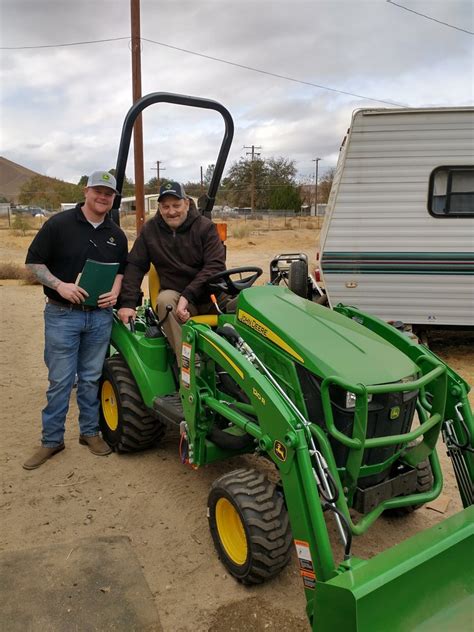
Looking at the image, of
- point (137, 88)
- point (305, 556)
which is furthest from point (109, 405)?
point (137, 88)

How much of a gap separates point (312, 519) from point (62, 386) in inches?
89.3

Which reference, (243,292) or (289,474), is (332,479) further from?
(243,292)

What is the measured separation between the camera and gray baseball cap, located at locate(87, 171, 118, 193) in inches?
147

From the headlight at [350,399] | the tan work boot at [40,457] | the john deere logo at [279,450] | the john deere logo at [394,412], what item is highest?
the headlight at [350,399]

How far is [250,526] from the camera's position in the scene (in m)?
2.57

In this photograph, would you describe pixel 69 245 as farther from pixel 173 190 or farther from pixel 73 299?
pixel 173 190

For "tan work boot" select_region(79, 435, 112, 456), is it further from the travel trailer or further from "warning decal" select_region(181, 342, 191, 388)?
the travel trailer

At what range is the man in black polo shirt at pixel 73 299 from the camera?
12.2ft

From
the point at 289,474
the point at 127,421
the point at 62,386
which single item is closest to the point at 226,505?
the point at 289,474

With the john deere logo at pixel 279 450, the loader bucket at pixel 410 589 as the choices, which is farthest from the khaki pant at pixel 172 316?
the loader bucket at pixel 410 589

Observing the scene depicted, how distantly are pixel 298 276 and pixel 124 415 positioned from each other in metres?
3.75

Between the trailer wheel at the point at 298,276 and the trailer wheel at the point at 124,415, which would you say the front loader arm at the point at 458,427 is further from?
the trailer wheel at the point at 298,276

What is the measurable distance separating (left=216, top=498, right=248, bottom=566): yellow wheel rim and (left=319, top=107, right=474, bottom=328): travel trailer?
4.43m

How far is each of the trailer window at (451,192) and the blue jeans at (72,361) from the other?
4.39 metres
